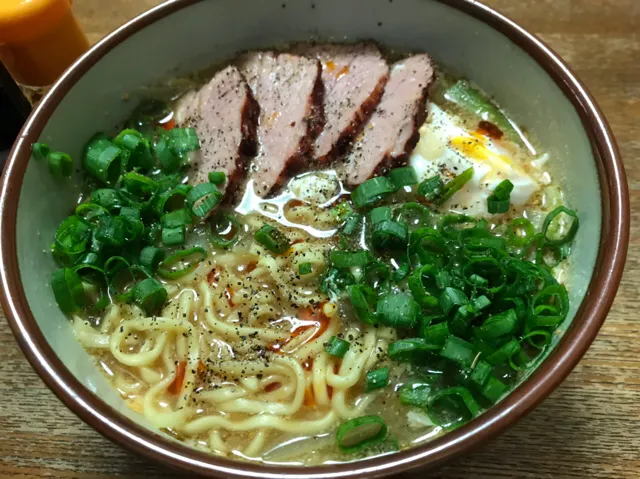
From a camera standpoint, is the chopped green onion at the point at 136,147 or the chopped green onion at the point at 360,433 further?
the chopped green onion at the point at 136,147

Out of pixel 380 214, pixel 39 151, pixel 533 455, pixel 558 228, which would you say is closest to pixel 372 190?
pixel 380 214

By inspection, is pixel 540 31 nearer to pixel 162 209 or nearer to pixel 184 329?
pixel 162 209

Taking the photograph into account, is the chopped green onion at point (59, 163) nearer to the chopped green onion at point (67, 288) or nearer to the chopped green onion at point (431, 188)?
→ the chopped green onion at point (67, 288)

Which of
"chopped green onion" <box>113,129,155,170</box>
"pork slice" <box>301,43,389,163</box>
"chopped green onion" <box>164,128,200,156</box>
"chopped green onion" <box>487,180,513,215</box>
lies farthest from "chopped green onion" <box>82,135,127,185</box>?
"chopped green onion" <box>487,180,513,215</box>

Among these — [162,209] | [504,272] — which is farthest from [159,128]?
[504,272]

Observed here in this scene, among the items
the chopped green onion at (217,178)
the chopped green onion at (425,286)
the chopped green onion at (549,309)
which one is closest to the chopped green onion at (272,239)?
the chopped green onion at (217,178)

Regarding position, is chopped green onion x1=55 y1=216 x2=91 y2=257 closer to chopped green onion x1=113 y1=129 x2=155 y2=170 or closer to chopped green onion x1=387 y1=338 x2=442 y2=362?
chopped green onion x1=113 y1=129 x2=155 y2=170
